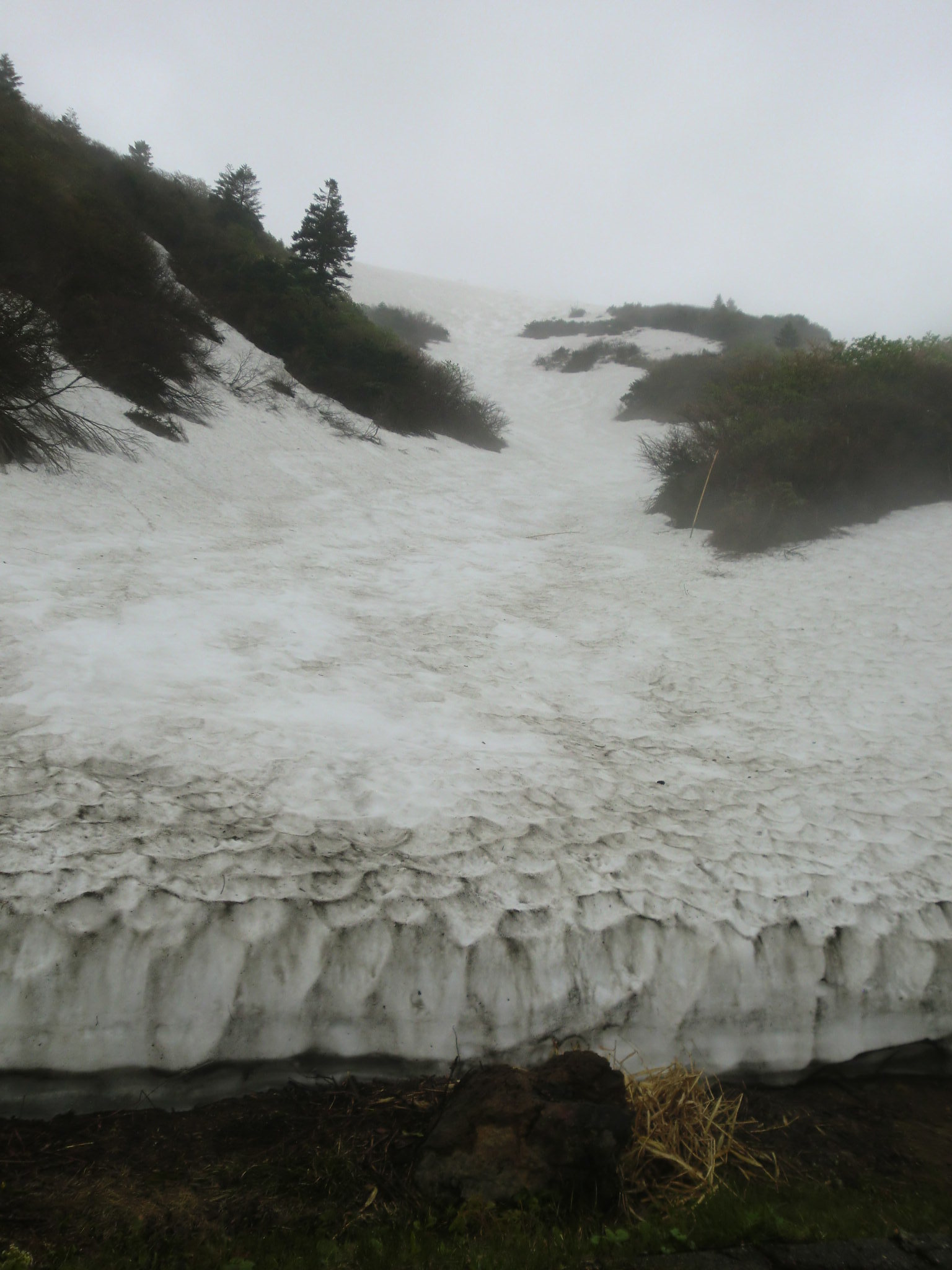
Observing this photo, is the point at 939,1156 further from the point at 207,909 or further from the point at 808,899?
the point at 207,909

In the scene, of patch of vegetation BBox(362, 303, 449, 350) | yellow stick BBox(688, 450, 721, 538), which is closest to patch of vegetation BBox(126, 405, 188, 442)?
yellow stick BBox(688, 450, 721, 538)

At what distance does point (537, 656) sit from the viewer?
20.5 ft

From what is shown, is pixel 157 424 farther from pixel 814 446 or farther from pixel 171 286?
pixel 814 446

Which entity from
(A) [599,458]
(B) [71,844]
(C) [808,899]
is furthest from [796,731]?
(A) [599,458]

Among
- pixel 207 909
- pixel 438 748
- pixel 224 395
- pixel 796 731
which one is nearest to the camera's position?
pixel 207 909

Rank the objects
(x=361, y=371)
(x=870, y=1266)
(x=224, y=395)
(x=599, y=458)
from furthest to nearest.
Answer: (x=599, y=458) → (x=361, y=371) → (x=224, y=395) → (x=870, y=1266)

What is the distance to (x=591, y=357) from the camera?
107ft

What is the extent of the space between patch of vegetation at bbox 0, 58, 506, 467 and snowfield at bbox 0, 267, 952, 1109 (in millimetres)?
4142

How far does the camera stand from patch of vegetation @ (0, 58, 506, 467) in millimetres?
10500

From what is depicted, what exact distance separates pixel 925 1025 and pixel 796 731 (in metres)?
2.39

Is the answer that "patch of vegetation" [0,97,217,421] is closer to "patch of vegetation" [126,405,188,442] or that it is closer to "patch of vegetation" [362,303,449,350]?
"patch of vegetation" [126,405,188,442]

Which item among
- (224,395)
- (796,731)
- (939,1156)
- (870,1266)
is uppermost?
(224,395)

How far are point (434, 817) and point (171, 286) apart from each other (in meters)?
13.9

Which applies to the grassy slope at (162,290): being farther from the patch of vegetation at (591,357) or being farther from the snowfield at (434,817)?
the patch of vegetation at (591,357)
